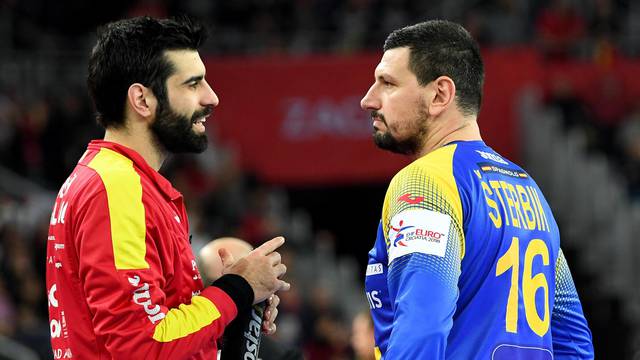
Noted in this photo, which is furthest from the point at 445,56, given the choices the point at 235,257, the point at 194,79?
the point at 235,257

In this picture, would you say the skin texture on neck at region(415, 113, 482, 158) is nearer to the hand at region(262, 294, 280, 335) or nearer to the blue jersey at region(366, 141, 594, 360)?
the blue jersey at region(366, 141, 594, 360)

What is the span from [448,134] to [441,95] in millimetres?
132

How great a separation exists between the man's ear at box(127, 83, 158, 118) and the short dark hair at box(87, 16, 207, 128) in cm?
2

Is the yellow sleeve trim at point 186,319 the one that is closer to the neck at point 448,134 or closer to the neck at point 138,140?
the neck at point 138,140

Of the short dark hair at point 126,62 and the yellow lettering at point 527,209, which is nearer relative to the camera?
the yellow lettering at point 527,209

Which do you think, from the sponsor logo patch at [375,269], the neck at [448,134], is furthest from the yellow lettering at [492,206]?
the sponsor logo patch at [375,269]

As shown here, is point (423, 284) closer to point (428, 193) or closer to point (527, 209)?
point (428, 193)

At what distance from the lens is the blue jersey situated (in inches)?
126

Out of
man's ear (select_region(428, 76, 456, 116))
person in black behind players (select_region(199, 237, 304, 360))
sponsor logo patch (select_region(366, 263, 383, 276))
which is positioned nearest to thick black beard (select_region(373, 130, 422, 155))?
man's ear (select_region(428, 76, 456, 116))

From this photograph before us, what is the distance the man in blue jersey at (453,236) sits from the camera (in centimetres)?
326

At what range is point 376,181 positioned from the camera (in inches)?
622

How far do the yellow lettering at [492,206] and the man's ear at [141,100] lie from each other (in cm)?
114

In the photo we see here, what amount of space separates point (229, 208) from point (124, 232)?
9592 mm

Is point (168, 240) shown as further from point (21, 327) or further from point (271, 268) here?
point (21, 327)
